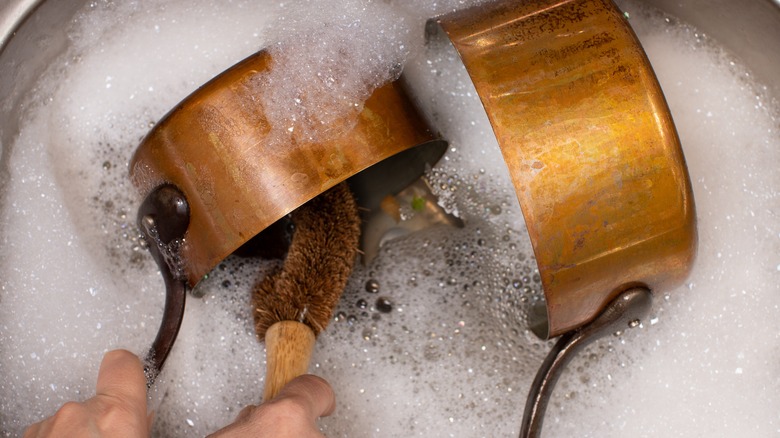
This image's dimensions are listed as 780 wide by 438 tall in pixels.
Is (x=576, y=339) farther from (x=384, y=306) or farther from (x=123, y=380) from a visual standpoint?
(x=123, y=380)

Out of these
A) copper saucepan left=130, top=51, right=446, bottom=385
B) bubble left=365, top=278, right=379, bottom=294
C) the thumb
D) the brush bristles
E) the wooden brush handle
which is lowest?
bubble left=365, top=278, right=379, bottom=294

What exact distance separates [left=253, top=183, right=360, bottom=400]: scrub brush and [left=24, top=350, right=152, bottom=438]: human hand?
81mm

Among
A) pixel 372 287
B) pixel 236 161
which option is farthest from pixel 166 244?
pixel 372 287

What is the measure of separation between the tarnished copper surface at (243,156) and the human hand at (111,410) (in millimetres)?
97

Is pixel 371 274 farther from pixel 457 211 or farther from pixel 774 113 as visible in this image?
pixel 774 113

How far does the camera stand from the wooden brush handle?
484 mm

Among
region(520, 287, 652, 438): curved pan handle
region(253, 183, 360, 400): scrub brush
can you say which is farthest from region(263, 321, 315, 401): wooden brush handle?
region(520, 287, 652, 438): curved pan handle

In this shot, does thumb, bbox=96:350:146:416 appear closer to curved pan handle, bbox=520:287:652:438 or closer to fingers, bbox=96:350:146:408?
fingers, bbox=96:350:146:408

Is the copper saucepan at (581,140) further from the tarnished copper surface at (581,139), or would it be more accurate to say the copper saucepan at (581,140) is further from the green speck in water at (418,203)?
the green speck in water at (418,203)

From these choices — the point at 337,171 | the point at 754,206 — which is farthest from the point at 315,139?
the point at 754,206

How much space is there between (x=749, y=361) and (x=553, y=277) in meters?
0.21

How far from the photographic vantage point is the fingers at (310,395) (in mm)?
437

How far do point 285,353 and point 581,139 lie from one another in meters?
0.23

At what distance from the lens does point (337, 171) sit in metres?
0.44
